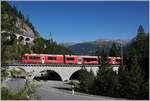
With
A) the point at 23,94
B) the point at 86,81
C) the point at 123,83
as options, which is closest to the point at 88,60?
the point at 86,81

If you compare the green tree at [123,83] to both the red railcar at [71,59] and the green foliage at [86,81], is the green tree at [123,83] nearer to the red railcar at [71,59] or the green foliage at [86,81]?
the green foliage at [86,81]

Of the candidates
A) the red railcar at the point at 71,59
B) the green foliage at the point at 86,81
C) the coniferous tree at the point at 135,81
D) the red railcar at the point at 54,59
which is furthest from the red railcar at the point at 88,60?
the coniferous tree at the point at 135,81

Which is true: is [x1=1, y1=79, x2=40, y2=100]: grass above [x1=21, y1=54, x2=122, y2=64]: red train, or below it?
below

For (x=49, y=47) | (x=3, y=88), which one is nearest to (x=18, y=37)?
(x=3, y=88)

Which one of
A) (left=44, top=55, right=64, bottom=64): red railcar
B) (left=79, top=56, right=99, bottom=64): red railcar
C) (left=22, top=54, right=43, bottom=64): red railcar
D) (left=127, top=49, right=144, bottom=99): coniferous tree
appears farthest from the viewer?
(left=79, top=56, right=99, bottom=64): red railcar

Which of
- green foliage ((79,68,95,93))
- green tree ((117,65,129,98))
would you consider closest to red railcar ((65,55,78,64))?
green foliage ((79,68,95,93))

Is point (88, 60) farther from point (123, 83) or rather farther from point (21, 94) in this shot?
point (21, 94)

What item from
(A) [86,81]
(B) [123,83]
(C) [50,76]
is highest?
(C) [50,76]

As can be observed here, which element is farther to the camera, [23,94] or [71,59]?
[71,59]

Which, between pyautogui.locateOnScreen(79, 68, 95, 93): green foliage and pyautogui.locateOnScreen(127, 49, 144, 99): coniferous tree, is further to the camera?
pyautogui.locateOnScreen(79, 68, 95, 93): green foliage

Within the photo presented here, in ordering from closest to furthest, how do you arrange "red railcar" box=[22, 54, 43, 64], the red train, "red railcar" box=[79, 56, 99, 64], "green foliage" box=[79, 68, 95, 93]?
"green foliage" box=[79, 68, 95, 93] < "red railcar" box=[22, 54, 43, 64] < the red train < "red railcar" box=[79, 56, 99, 64]

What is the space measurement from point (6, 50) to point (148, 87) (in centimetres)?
2870

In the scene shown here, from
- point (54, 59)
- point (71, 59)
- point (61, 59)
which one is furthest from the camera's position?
point (71, 59)

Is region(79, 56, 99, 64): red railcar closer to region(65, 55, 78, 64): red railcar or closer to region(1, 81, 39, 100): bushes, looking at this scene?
region(65, 55, 78, 64): red railcar
